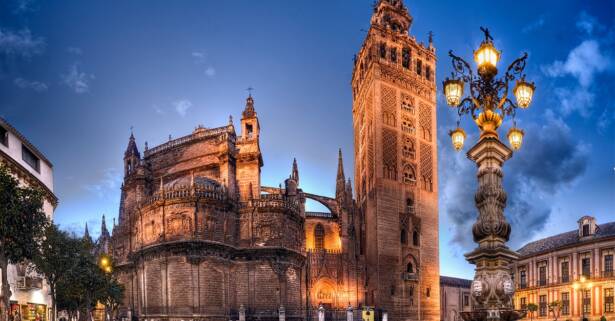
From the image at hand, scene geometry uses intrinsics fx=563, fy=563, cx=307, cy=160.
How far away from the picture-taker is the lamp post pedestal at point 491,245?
11.4 metres

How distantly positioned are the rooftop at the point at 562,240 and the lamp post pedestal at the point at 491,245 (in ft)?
131

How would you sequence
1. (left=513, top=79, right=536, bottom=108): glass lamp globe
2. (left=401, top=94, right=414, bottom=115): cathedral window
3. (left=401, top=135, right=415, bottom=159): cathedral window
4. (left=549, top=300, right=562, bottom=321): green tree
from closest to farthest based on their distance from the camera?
(left=513, top=79, right=536, bottom=108): glass lamp globe
(left=549, top=300, right=562, bottom=321): green tree
(left=401, top=135, right=415, bottom=159): cathedral window
(left=401, top=94, right=414, bottom=115): cathedral window

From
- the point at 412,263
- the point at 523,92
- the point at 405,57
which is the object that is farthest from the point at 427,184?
the point at 523,92

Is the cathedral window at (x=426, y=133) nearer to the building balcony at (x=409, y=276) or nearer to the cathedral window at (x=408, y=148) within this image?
the cathedral window at (x=408, y=148)

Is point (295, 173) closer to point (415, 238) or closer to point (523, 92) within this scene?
point (415, 238)

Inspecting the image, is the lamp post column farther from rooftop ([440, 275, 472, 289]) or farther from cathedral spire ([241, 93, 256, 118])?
rooftop ([440, 275, 472, 289])

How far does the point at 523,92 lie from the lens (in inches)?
543

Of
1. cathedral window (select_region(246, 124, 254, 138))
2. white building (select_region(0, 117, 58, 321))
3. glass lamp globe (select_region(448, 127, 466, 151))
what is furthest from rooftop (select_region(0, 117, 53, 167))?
glass lamp globe (select_region(448, 127, 466, 151))

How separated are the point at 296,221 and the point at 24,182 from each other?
24477 millimetres

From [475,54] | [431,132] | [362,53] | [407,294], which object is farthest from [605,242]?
[475,54]

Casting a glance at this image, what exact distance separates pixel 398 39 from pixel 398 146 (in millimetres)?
13491

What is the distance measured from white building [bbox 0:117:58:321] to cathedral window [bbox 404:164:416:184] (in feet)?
121

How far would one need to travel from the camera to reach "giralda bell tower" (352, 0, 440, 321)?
5869cm

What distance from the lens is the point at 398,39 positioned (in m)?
66.9
